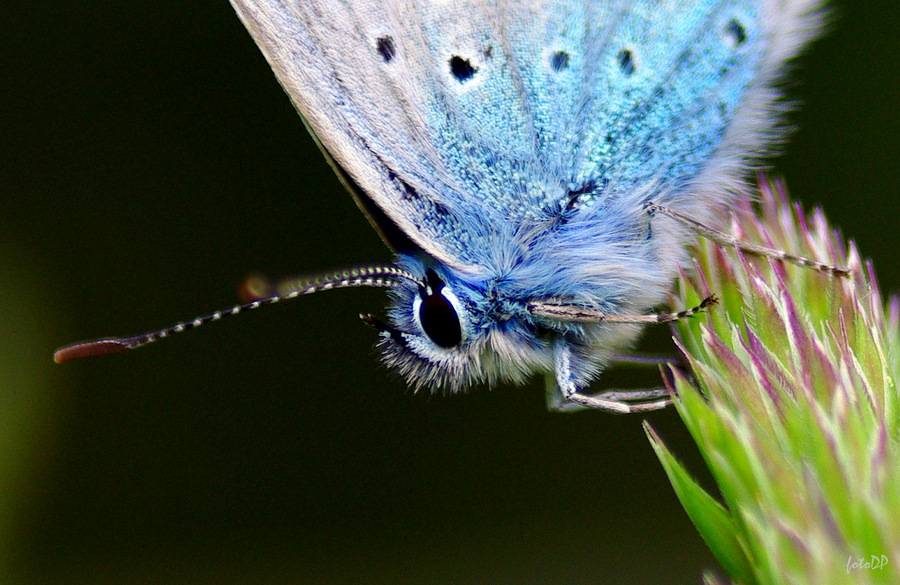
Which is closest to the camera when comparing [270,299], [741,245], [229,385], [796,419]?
[796,419]

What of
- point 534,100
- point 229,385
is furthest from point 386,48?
point 229,385

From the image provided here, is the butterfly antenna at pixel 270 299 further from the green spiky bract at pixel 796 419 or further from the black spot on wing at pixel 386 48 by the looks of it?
the green spiky bract at pixel 796 419

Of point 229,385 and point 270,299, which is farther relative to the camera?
point 229,385

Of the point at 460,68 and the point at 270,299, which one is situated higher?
the point at 460,68

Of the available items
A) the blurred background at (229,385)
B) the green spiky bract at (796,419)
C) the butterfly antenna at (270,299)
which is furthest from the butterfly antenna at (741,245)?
the blurred background at (229,385)

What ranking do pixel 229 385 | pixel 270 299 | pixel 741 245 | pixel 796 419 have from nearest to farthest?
1. pixel 796 419
2. pixel 741 245
3. pixel 270 299
4. pixel 229 385

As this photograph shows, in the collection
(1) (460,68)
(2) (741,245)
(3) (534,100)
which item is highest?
(1) (460,68)

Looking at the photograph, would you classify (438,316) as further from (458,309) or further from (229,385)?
(229,385)
